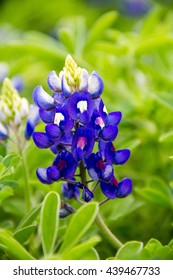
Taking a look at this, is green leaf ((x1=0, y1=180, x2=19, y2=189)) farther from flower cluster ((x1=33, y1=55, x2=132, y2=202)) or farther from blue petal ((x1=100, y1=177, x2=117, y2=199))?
blue petal ((x1=100, y1=177, x2=117, y2=199))

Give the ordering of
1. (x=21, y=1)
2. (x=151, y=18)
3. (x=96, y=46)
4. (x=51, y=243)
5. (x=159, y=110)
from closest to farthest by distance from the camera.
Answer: (x=51, y=243), (x=159, y=110), (x=96, y=46), (x=151, y=18), (x=21, y=1)

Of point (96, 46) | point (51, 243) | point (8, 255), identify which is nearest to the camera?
point (51, 243)

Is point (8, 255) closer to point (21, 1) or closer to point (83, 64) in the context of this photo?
point (83, 64)

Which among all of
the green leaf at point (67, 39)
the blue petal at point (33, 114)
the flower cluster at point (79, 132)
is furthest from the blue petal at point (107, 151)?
the green leaf at point (67, 39)

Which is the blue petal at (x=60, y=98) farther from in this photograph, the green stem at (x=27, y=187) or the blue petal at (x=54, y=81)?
the green stem at (x=27, y=187)

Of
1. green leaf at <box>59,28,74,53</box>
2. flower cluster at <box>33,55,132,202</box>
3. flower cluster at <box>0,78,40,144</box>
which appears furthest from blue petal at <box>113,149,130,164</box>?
green leaf at <box>59,28,74,53</box>
